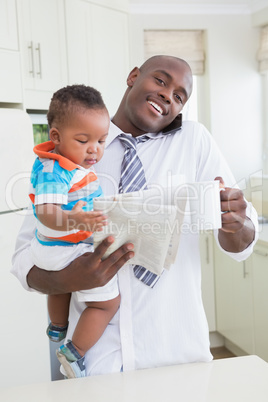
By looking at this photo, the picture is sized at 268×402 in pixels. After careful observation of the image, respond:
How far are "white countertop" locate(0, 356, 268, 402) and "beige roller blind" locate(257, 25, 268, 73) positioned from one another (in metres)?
3.02

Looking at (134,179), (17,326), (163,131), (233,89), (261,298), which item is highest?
(233,89)

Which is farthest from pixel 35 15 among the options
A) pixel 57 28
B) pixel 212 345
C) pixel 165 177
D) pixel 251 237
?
pixel 212 345

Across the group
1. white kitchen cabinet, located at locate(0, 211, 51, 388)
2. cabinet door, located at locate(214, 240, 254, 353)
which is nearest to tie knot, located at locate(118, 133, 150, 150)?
white kitchen cabinet, located at locate(0, 211, 51, 388)

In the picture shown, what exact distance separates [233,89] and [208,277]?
144 centimetres

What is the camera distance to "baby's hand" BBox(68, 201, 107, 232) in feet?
3.29

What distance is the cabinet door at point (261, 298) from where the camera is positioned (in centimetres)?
312

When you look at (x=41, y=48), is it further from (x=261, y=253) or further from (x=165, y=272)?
(x=165, y=272)

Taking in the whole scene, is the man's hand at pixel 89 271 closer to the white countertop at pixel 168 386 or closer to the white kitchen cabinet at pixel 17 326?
the white countertop at pixel 168 386

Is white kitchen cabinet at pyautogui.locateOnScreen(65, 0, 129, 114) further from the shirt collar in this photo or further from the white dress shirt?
the white dress shirt

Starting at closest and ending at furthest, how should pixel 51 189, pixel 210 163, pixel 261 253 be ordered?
1. pixel 51 189
2. pixel 210 163
3. pixel 261 253

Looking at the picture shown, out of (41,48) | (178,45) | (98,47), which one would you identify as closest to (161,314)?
(41,48)

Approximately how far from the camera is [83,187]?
120 cm

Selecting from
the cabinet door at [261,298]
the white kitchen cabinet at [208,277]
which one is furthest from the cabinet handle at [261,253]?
the white kitchen cabinet at [208,277]

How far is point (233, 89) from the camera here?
12.7ft
